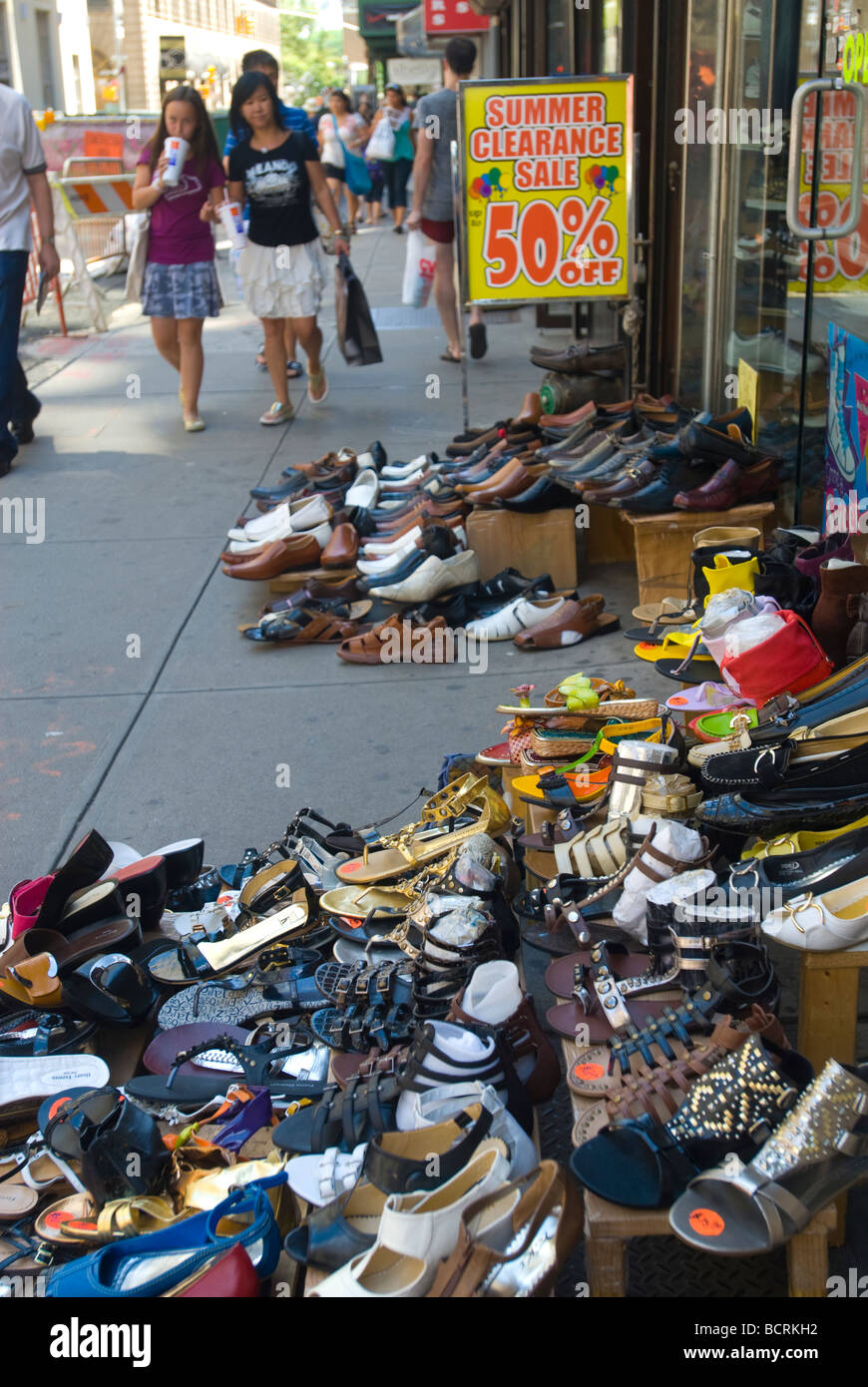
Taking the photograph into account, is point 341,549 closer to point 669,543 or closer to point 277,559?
point 277,559

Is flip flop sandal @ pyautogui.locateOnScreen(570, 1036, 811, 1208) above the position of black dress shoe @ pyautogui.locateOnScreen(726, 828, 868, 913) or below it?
below

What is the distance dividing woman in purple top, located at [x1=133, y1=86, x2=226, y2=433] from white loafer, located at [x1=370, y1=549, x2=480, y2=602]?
357cm

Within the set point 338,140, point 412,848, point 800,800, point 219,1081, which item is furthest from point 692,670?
point 338,140

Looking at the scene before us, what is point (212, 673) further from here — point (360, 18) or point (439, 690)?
point (360, 18)

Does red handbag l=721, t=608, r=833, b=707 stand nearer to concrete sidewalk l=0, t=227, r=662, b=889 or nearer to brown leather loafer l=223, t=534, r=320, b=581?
concrete sidewalk l=0, t=227, r=662, b=889

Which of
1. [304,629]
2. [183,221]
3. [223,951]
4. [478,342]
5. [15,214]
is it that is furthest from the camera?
[478,342]

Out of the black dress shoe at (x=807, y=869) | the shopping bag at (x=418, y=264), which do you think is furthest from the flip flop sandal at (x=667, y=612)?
the shopping bag at (x=418, y=264)

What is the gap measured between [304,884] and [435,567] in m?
2.22

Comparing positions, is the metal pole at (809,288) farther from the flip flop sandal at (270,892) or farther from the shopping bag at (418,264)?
the shopping bag at (418,264)

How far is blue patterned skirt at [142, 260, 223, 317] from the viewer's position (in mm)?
7781

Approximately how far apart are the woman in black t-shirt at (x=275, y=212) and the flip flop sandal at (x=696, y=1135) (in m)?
6.78

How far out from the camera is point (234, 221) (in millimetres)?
7848

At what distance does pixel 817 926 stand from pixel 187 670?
Result: 3296 mm

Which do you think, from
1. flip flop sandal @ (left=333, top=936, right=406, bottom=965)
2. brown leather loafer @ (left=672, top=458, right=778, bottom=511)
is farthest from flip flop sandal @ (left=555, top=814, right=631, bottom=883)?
brown leather loafer @ (left=672, top=458, right=778, bottom=511)
